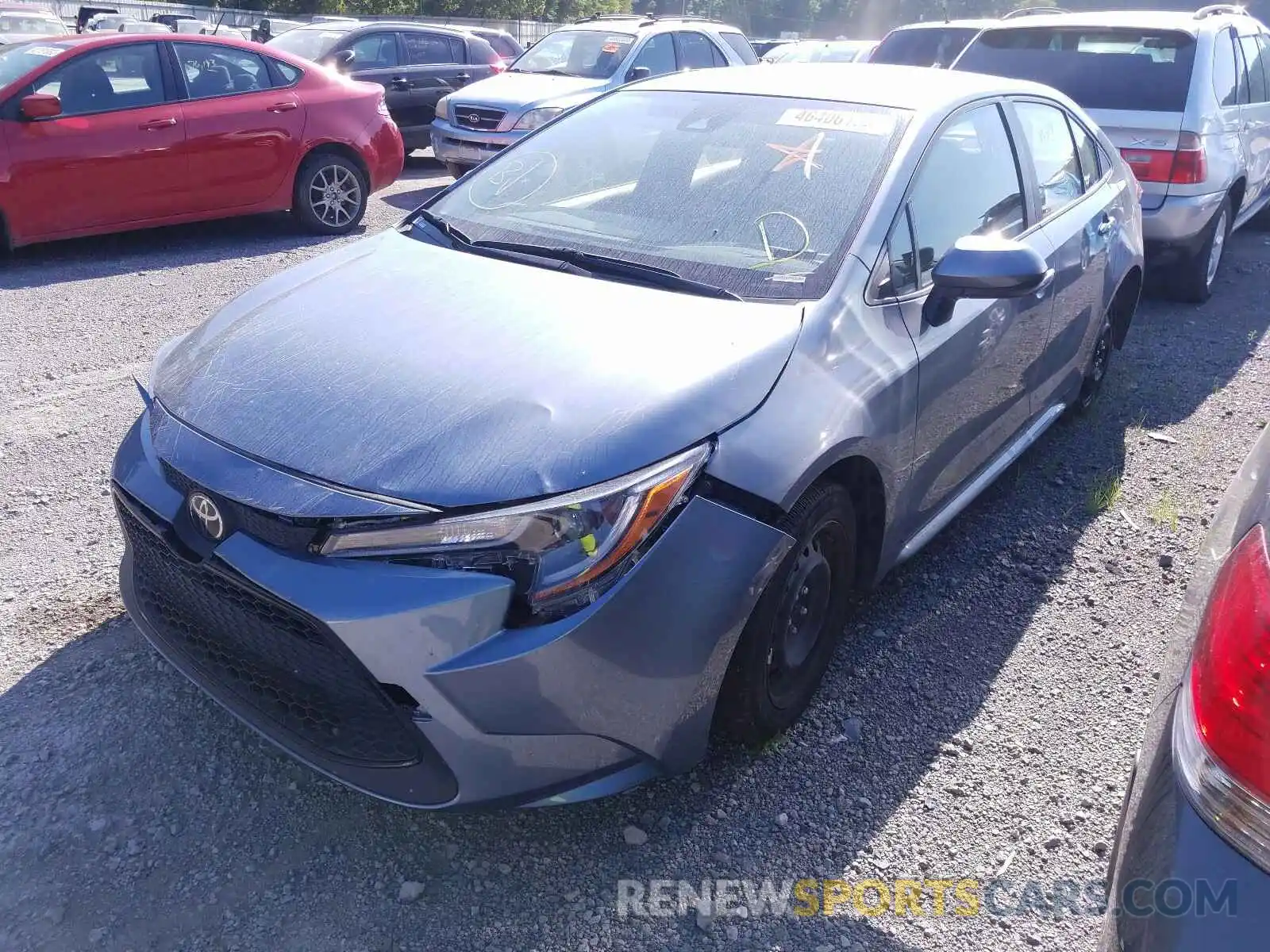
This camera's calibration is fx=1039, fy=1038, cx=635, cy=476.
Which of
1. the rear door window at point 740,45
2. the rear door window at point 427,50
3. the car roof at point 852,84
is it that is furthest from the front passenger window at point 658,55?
the car roof at point 852,84

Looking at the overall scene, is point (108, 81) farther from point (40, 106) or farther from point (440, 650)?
point (440, 650)

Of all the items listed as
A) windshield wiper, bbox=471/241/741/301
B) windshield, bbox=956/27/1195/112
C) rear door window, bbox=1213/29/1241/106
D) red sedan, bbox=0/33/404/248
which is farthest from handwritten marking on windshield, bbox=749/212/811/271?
red sedan, bbox=0/33/404/248

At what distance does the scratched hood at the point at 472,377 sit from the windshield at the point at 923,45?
8.61 meters

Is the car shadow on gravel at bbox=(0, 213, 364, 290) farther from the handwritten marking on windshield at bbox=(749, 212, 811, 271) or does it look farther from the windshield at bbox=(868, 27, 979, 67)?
the windshield at bbox=(868, 27, 979, 67)

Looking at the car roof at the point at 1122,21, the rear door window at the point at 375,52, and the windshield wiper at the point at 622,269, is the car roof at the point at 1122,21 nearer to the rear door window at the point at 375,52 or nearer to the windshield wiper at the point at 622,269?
the windshield wiper at the point at 622,269

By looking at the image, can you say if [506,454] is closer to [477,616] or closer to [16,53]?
[477,616]

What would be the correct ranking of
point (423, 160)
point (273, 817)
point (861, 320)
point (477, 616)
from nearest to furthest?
point (477, 616) < point (273, 817) < point (861, 320) < point (423, 160)

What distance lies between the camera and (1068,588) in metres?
3.65

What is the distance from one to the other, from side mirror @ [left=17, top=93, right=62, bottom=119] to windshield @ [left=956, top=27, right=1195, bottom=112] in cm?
593

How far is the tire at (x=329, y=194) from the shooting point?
810cm

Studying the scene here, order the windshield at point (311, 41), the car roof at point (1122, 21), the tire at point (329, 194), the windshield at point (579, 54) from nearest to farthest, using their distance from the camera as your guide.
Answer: the car roof at point (1122, 21) < the tire at point (329, 194) < the windshield at point (579, 54) < the windshield at point (311, 41)

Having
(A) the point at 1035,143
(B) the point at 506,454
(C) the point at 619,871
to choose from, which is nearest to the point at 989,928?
(C) the point at 619,871

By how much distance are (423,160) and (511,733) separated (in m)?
11.5

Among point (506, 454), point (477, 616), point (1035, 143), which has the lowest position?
point (477, 616)
